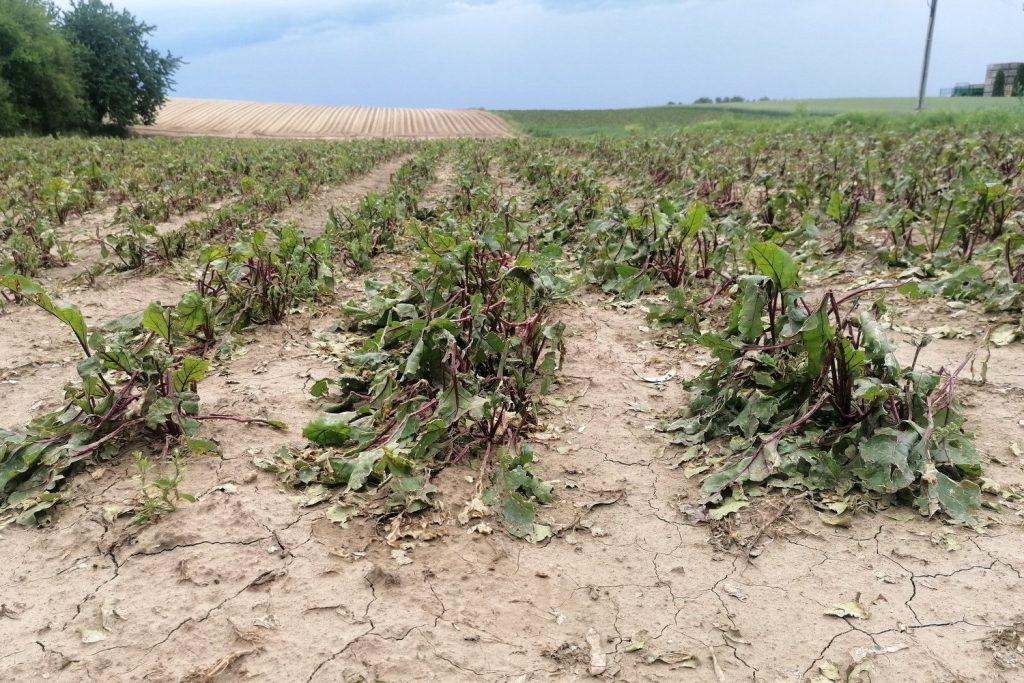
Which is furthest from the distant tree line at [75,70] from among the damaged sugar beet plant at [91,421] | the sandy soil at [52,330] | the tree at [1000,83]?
the tree at [1000,83]

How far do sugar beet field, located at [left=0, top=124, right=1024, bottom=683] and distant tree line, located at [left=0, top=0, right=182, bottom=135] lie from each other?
37310 millimetres

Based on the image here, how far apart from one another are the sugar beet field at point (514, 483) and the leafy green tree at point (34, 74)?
120 ft

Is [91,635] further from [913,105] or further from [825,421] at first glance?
[913,105]

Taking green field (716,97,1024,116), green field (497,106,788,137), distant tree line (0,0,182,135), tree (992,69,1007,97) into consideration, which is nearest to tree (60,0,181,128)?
distant tree line (0,0,182,135)

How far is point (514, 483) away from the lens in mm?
2789

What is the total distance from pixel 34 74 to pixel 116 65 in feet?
22.9

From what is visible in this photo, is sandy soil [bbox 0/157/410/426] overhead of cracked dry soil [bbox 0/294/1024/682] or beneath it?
overhead

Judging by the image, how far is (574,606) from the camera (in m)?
2.29

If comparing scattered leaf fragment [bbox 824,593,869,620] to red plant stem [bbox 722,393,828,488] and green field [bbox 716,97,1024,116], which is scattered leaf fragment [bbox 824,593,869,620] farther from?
green field [bbox 716,97,1024,116]

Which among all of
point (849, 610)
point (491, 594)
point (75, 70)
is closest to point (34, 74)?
point (75, 70)

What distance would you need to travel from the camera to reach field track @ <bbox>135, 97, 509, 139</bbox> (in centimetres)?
4131

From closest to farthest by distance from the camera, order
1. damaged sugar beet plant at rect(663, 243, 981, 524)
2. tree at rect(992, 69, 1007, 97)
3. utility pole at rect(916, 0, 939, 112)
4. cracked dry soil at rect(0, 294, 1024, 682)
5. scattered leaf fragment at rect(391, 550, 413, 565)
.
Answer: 1. cracked dry soil at rect(0, 294, 1024, 682)
2. scattered leaf fragment at rect(391, 550, 413, 565)
3. damaged sugar beet plant at rect(663, 243, 981, 524)
4. utility pole at rect(916, 0, 939, 112)
5. tree at rect(992, 69, 1007, 97)

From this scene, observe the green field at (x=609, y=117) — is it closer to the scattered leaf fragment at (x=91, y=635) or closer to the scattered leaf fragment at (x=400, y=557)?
the scattered leaf fragment at (x=400, y=557)

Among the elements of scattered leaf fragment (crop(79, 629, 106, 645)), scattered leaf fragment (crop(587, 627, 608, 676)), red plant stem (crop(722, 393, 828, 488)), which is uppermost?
→ red plant stem (crop(722, 393, 828, 488))
